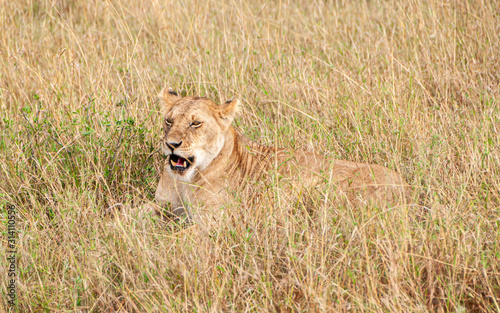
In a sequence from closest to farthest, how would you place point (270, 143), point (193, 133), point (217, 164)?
point (193, 133) < point (217, 164) < point (270, 143)

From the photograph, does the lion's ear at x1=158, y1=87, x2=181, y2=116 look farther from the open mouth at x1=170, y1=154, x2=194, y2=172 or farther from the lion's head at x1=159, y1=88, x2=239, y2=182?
the open mouth at x1=170, y1=154, x2=194, y2=172

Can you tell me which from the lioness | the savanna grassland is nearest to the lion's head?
the lioness

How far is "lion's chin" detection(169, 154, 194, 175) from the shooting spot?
4098 millimetres

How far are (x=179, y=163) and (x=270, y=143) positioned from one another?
1082 mm

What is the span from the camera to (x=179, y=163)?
13.6 ft

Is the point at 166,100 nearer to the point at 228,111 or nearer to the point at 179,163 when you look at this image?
the point at 228,111

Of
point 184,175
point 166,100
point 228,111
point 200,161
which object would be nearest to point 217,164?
point 200,161

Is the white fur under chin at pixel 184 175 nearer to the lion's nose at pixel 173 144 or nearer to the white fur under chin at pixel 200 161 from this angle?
the white fur under chin at pixel 200 161

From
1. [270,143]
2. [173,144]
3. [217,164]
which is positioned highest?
[173,144]

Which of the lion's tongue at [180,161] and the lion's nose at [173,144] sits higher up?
the lion's nose at [173,144]

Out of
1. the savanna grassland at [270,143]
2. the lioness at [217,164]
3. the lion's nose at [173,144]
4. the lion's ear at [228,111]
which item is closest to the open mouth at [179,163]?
the lioness at [217,164]

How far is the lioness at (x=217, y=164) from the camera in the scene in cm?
401

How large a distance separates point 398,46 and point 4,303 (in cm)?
479

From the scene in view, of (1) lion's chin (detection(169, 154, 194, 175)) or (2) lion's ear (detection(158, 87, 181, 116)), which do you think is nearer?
(1) lion's chin (detection(169, 154, 194, 175))
